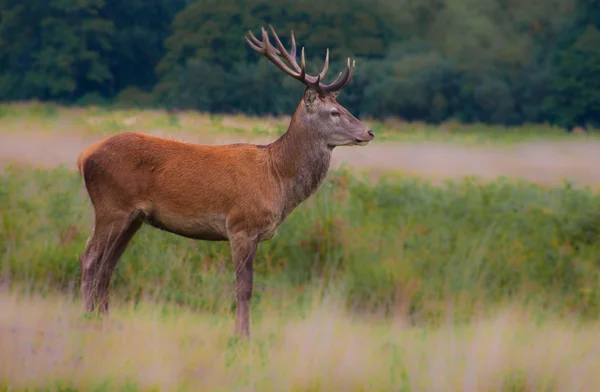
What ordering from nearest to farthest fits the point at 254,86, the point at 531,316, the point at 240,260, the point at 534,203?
the point at 240,260
the point at 531,316
the point at 534,203
the point at 254,86

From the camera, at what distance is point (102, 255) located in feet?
26.3

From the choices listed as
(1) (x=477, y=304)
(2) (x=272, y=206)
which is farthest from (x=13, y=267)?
(1) (x=477, y=304)

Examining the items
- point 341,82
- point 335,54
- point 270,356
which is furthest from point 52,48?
point 270,356

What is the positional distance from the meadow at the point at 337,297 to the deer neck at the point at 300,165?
0.83 meters

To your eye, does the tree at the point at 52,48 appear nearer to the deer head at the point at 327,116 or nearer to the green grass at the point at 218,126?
the green grass at the point at 218,126

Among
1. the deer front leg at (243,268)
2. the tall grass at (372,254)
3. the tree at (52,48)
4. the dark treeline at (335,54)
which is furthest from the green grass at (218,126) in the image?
the deer front leg at (243,268)

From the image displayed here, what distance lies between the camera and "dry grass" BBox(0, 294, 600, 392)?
603 centimetres

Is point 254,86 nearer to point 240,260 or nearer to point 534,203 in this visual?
point 534,203

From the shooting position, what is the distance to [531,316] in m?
8.77

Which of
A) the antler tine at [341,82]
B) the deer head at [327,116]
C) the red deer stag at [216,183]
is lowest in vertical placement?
the red deer stag at [216,183]

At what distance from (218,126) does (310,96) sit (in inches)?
725

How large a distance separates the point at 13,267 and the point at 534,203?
209 inches

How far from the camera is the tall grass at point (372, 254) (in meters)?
9.48

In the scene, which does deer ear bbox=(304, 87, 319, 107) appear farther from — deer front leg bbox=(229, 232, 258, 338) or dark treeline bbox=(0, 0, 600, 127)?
dark treeline bbox=(0, 0, 600, 127)
